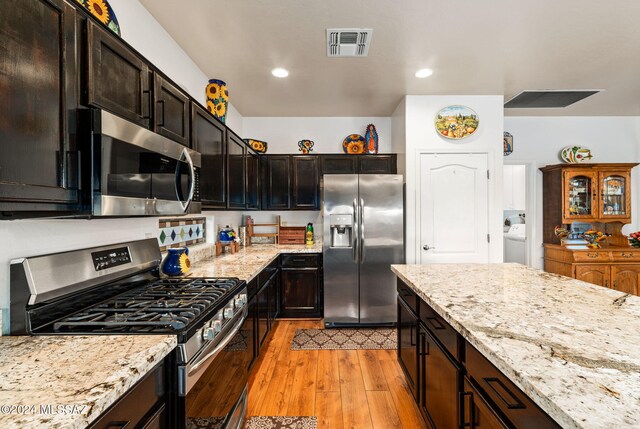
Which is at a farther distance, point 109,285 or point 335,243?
point 335,243

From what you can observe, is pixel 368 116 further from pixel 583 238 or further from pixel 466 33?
pixel 583 238

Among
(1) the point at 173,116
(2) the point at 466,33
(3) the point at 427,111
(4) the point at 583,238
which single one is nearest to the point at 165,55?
(1) the point at 173,116

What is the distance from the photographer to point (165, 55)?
222 centimetres

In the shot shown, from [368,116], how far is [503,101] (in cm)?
164

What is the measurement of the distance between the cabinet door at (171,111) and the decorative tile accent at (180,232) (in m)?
0.79

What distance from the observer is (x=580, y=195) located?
4043 millimetres

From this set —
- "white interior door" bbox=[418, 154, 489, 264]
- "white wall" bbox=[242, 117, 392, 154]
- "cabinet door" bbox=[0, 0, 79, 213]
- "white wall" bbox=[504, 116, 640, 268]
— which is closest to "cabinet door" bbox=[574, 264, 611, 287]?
"white wall" bbox=[504, 116, 640, 268]

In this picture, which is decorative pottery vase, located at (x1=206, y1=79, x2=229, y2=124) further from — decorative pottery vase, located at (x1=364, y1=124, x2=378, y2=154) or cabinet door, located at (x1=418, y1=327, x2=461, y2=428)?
cabinet door, located at (x1=418, y1=327, x2=461, y2=428)

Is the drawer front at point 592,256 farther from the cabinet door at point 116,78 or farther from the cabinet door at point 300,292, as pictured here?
the cabinet door at point 116,78

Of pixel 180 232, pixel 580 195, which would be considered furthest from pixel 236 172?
pixel 580 195

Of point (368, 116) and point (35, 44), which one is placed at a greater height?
point (368, 116)

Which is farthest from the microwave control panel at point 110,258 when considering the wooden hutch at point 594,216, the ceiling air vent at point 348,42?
the wooden hutch at point 594,216

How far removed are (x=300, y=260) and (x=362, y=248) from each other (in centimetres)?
78

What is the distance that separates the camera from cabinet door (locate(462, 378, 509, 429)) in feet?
3.21
